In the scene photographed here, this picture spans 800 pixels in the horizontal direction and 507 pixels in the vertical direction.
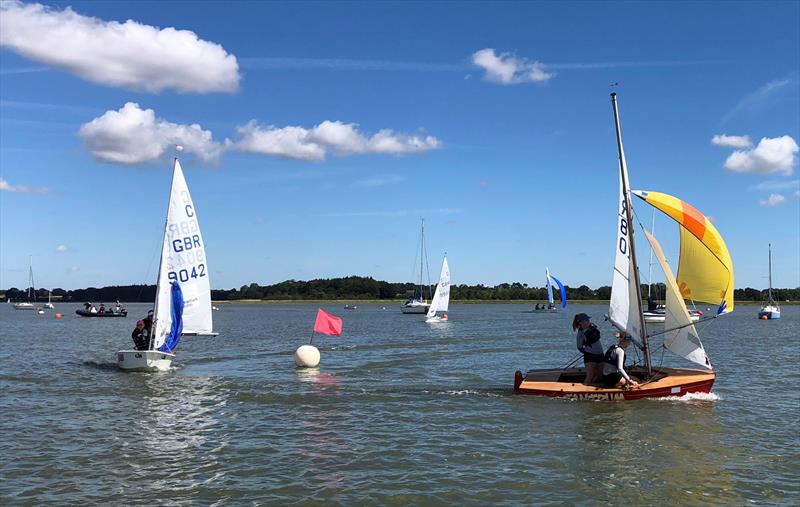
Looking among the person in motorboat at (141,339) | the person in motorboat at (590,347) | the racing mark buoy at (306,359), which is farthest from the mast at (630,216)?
the person in motorboat at (141,339)

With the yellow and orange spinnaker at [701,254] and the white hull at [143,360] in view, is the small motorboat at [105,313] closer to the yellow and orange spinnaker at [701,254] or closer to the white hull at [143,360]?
the white hull at [143,360]

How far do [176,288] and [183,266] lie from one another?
1.01 meters

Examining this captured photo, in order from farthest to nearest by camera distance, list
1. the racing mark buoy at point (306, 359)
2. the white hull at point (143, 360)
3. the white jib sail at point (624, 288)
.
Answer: the racing mark buoy at point (306, 359)
the white hull at point (143, 360)
the white jib sail at point (624, 288)

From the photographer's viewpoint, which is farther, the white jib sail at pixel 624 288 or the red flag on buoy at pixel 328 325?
the red flag on buoy at pixel 328 325

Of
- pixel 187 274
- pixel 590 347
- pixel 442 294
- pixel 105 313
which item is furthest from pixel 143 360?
pixel 105 313

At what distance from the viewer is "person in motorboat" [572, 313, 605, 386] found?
63.6 feet

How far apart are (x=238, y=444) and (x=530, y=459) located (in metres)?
6.36

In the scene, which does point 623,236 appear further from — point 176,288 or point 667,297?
point 176,288

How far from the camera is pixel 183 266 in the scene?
2805cm

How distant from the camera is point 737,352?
127 feet

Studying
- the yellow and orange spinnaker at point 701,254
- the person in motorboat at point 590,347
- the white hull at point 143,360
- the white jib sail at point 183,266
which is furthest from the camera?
the white jib sail at point 183,266

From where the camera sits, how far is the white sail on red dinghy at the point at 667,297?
18828 mm

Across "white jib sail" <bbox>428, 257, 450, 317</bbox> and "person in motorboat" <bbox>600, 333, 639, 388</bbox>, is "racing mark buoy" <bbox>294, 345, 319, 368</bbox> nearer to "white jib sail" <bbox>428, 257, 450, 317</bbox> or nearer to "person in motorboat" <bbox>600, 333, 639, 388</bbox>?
"person in motorboat" <bbox>600, 333, 639, 388</bbox>

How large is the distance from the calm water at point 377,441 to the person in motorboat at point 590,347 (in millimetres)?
924
